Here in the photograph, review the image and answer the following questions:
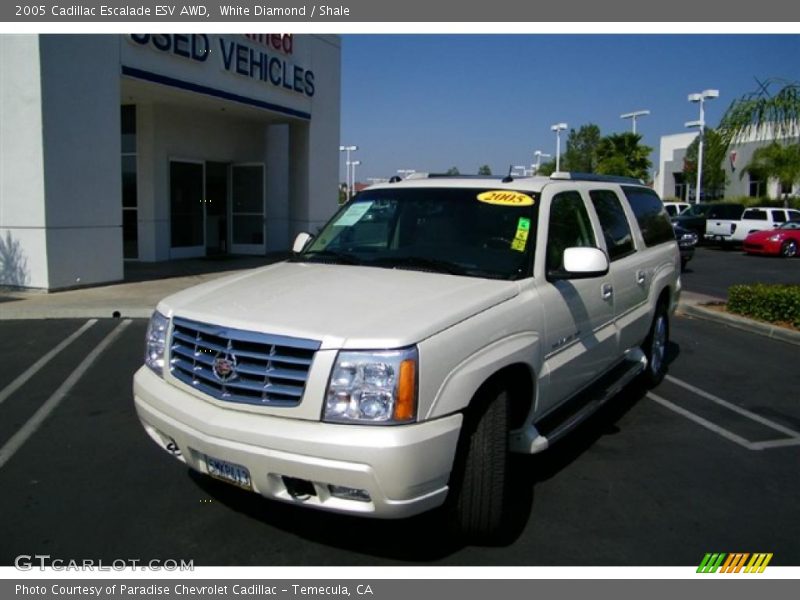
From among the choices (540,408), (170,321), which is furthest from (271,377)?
(540,408)

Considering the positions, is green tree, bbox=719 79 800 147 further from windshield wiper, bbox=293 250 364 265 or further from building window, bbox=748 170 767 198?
building window, bbox=748 170 767 198

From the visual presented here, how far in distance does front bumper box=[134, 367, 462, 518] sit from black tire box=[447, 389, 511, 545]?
0.24 metres

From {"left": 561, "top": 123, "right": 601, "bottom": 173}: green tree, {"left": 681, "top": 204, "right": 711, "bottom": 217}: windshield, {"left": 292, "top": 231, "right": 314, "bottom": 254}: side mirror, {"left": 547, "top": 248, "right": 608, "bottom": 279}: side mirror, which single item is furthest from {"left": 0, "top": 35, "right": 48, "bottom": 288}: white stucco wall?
{"left": 561, "top": 123, "right": 601, "bottom": 173}: green tree

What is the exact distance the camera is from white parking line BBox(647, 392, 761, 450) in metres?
5.31

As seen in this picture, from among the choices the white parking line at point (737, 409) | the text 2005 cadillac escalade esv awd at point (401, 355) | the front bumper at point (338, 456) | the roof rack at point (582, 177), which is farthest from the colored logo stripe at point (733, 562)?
the roof rack at point (582, 177)

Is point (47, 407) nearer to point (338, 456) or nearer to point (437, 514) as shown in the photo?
point (437, 514)

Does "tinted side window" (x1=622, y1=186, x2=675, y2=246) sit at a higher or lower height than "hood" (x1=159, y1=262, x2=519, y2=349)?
higher

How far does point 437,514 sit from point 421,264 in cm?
144

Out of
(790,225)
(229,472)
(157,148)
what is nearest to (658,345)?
(229,472)

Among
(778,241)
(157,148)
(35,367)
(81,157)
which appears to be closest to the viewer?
(35,367)

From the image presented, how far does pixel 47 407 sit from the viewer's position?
228 inches
